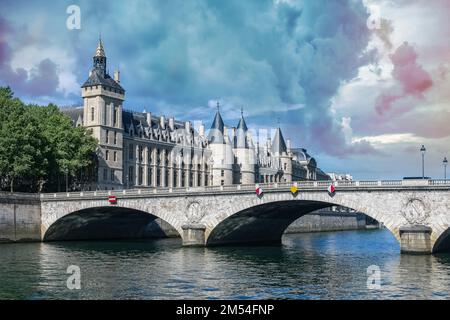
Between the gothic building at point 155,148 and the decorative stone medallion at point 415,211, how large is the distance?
217ft

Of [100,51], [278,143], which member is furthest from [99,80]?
[278,143]

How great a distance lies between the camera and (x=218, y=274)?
54375mm

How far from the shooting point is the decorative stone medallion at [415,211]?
66938mm

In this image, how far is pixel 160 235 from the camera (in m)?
114

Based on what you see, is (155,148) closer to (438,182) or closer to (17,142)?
(17,142)

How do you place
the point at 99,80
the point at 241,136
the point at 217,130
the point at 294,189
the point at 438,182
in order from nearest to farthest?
1. the point at 438,182
2. the point at 294,189
3. the point at 99,80
4. the point at 217,130
5. the point at 241,136

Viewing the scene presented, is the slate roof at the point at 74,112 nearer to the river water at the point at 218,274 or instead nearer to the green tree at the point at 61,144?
the green tree at the point at 61,144

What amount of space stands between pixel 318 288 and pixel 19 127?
59.9 metres

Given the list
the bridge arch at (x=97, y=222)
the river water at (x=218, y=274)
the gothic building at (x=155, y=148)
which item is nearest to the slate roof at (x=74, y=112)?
the gothic building at (x=155, y=148)

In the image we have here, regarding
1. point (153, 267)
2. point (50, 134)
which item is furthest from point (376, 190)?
point (50, 134)

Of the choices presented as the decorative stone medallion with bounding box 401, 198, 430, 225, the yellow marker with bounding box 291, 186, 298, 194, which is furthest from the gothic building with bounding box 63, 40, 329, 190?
the decorative stone medallion with bounding box 401, 198, 430, 225

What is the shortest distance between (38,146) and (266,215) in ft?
117

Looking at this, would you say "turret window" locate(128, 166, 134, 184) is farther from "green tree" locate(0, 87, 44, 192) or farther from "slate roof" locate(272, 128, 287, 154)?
"slate roof" locate(272, 128, 287, 154)

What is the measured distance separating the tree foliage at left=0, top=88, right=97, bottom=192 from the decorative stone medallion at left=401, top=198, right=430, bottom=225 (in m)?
51.9
